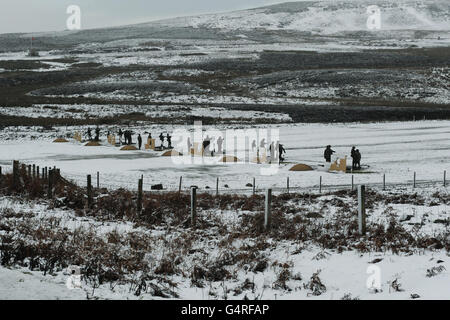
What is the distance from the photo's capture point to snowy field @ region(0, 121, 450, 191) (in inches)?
1156

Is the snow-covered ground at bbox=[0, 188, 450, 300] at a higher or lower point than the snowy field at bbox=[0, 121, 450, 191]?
higher

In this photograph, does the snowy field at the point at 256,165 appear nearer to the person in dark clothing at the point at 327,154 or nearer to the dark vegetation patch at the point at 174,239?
the person in dark clothing at the point at 327,154

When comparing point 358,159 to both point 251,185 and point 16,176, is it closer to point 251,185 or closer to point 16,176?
point 251,185

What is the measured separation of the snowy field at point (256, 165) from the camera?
96.3ft

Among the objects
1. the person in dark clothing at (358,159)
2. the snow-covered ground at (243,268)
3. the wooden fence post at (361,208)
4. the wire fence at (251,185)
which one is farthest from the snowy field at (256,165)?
the wooden fence post at (361,208)

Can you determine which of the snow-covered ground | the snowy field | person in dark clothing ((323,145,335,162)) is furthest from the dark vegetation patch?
person in dark clothing ((323,145,335,162))

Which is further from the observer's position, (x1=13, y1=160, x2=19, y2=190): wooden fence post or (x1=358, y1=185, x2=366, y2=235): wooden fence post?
(x1=13, y1=160, x2=19, y2=190): wooden fence post

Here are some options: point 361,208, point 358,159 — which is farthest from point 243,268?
point 358,159

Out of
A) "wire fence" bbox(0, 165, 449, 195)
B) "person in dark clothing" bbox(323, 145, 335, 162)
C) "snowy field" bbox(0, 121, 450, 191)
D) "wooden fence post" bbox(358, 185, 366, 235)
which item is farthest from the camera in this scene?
"person in dark clothing" bbox(323, 145, 335, 162)

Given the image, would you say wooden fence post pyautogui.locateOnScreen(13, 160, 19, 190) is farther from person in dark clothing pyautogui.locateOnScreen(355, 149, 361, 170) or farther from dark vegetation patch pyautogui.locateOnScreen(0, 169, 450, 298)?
person in dark clothing pyautogui.locateOnScreen(355, 149, 361, 170)

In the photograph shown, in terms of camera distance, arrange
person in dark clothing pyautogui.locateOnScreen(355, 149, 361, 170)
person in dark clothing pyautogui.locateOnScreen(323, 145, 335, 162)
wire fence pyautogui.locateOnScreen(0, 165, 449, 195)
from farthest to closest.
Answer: person in dark clothing pyautogui.locateOnScreen(323, 145, 335, 162) < person in dark clothing pyautogui.locateOnScreen(355, 149, 361, 170) < wire fence pyautogui.locateOnScreen(0, 165, 449, 195)

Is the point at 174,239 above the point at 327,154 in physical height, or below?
above

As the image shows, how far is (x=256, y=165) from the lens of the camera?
115 feet
